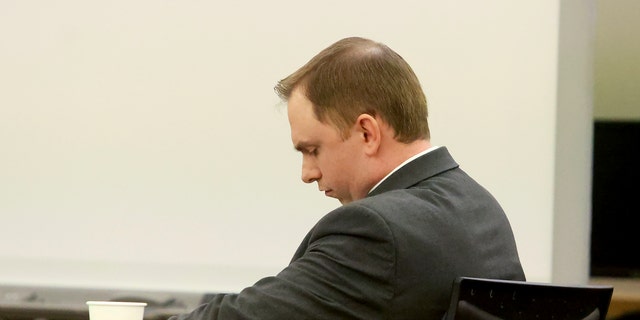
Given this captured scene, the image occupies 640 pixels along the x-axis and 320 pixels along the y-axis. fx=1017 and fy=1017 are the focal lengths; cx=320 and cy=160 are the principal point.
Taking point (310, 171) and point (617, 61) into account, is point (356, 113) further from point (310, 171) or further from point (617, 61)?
point (617, 61)

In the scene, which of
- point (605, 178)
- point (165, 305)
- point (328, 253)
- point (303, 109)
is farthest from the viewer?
point (605, 178)

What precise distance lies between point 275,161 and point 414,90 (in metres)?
1.49

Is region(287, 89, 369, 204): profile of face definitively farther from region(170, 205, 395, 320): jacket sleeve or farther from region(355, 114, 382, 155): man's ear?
region(170, 205, 395, 320): jacket sleeve

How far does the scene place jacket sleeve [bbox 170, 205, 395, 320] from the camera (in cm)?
151

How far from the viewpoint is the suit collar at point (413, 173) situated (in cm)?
170

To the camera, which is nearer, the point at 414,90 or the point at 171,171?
the point at 414,90

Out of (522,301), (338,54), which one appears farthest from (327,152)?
(522,301)

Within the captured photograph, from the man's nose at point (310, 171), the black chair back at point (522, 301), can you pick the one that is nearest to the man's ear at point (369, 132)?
the man's nose at point (310, 171)

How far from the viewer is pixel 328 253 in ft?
A: 5.05

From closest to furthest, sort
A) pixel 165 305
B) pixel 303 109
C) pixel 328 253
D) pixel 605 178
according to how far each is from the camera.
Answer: pixel 328 253, pixel 303 109, pixel 165 305, pixel 605 178

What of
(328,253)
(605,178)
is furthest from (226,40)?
(605,178)

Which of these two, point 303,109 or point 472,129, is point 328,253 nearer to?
point 303,109

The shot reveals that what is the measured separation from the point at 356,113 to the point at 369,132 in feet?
0.13

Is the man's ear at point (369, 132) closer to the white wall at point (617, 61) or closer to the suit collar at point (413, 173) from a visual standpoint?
the suit collar at point (413, 173)
